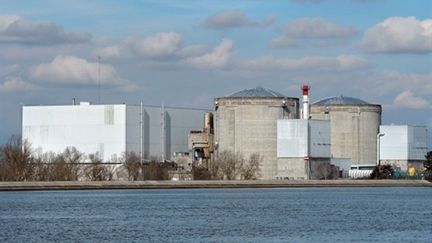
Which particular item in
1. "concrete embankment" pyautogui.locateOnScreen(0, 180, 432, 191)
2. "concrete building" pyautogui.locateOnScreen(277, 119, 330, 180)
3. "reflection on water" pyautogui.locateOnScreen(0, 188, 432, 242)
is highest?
"concrete building" pyautogui.locateOnScreen(277, 119, 330, 180)

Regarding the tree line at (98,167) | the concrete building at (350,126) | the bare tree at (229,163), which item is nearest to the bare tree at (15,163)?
the tree line at (98,167)

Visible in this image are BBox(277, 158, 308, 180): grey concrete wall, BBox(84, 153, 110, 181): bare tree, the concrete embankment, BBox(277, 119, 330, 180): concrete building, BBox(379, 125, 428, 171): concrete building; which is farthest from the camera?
BBox(379, 125, 428, 171): concrete building

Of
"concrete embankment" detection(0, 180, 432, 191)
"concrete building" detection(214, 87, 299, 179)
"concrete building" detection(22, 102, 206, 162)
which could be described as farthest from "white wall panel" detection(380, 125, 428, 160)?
"concrete building" detection(22, 102, 206, 162)

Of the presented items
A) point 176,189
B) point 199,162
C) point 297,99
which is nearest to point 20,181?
point 176,189

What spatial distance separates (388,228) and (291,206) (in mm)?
24103

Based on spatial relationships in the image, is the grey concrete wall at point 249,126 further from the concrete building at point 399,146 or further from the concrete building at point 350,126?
the concrete building at point 399,146

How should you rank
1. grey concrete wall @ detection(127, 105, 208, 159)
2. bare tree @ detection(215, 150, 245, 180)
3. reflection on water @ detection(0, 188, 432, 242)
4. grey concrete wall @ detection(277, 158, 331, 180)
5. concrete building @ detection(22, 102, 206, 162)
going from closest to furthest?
reflection on water @ detection(0, 188, 432, 242)
grey concrete wall @ detection(277, 158, 331, 180)
bare tree @ detection(215, 150, 245, 180)
concrete building @ detection(22, 102, 206, 162)
grey concrete wall @ detection(127, 105, 208, 159)

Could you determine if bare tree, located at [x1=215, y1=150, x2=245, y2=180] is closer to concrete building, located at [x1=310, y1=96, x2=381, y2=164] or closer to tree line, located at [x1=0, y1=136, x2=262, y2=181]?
tree line, located at [x1=0, y1=136, x2=262, y2=181]

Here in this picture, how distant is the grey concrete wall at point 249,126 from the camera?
13450cm

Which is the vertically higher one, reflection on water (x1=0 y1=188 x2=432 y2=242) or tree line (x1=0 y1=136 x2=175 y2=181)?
tree line (x1=0 y1=136 x2=175 y2=181)

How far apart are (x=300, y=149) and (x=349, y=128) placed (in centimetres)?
1814

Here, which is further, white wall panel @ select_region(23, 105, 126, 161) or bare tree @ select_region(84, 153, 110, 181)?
white wall panel @ select_region(23, 105, 126, 161)

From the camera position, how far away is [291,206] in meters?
75.7

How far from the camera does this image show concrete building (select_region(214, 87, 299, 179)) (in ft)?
441
